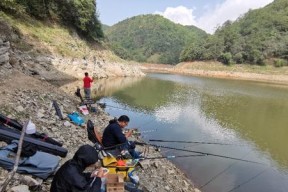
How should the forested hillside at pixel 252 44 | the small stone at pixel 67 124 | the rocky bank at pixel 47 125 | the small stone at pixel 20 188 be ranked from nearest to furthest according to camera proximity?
the small stone at pixel 20 188
the rocky bank at pixel 47 125
the small stone at pixel 67 124
the forested hillside at pixel 252 44

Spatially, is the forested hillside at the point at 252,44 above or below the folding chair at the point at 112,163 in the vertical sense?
above

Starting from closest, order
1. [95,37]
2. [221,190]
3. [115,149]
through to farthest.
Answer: [115,149], [221,190], [95,37]

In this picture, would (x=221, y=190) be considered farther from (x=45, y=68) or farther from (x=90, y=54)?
(x=90, y=54)

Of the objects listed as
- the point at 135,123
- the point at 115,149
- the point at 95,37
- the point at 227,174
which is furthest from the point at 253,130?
the point at 95,37

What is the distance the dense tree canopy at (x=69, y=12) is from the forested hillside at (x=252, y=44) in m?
55.4

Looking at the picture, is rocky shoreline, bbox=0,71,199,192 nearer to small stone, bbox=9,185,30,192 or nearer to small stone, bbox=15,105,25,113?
small stone, bbox=15,105,25,113

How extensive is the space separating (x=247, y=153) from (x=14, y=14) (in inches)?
1340

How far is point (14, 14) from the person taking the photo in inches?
1566

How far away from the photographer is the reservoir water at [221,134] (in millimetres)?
12859

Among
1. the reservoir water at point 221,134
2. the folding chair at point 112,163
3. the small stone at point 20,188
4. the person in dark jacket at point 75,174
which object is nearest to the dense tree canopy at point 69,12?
the reservoir water at point 221,134

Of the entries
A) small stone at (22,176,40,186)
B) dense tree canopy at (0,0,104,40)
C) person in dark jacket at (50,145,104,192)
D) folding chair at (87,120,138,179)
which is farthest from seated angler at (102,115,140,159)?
dense tree canopy at (0,0,104,40)

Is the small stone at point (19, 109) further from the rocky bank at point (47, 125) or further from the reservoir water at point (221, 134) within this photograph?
the reservoir water at point (221, 134)

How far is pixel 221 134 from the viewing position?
65.8 feet

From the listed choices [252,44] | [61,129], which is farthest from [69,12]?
[252,44]
